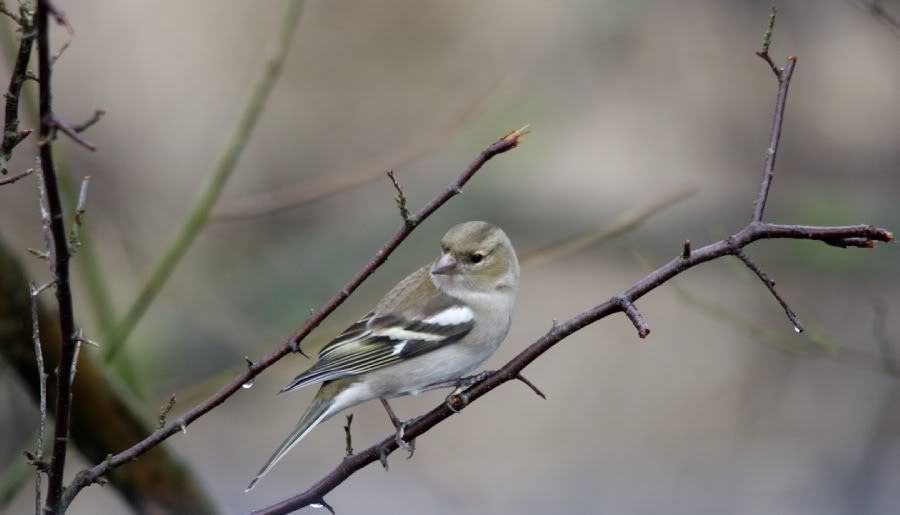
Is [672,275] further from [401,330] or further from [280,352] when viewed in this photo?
[401,330]

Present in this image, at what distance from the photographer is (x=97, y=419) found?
401 cm

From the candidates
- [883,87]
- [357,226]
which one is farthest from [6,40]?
[883,87]

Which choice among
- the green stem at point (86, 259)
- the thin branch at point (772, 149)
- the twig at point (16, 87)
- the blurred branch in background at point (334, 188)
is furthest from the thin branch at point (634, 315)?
the green stem at point (86, 259)

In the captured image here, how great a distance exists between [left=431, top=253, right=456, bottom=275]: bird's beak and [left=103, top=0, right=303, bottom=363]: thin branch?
1.12 m

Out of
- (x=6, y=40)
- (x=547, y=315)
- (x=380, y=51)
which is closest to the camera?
(x=6, y=40)

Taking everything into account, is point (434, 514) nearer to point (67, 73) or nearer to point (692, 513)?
point (692, 513)

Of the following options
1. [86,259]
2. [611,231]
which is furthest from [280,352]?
[86,259]

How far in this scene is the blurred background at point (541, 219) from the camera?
755 cm

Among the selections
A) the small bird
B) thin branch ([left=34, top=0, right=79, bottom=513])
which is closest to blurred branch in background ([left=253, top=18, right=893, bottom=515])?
thin branch ([left=34, top=0, right=79, bottom=513])

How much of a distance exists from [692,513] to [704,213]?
8.93 feet

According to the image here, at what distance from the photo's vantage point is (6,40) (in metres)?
4.87

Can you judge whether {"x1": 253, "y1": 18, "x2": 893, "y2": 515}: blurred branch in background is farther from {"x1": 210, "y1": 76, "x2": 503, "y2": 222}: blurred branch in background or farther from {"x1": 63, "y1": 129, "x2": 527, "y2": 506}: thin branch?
{"x1": 210, "y1": 76, "x2": 503, "y2": 222}: blurred branch in background

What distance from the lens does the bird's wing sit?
4.08 m

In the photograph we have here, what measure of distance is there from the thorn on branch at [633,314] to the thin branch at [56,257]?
1.10 metres
